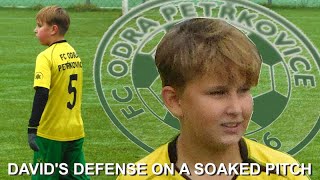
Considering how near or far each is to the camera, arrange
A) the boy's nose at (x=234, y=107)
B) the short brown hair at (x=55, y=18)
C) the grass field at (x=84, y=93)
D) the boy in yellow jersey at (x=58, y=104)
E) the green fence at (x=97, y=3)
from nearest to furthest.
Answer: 1. the boy's nose at (x=234, y=107)
2. the boy in yellow jersey at (x=58, y=104)
3. the short brown hair at (x=55, y=18)
4. the grass field at (x=84, y=93)
5. the green fence at (x=97, y=3)

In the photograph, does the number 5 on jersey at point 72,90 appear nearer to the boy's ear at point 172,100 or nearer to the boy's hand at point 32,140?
the boy's hand at point 32,140

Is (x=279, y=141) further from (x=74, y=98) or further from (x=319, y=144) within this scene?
(x=74, y=98)

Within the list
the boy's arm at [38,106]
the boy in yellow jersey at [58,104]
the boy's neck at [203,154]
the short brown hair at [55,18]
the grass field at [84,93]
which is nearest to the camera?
the boy's neck at [203,154]

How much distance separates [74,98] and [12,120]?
11.7ft

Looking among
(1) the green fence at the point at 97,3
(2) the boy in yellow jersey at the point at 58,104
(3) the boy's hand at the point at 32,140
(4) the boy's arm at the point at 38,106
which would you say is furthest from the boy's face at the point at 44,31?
(1) the green fence at the point at 97,3

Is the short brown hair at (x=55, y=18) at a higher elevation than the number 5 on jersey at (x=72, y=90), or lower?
higher

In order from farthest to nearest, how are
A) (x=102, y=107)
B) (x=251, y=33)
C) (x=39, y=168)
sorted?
(x=102, y=107) < (x=251, y=33) < (x=39, y=168)

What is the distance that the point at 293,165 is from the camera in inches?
90.7

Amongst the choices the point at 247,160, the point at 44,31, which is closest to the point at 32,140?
the point at 44,31

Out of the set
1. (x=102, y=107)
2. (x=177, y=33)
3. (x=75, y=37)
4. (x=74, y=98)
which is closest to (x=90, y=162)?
(x=74, y=98)

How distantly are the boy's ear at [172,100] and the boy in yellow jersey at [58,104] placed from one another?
340cm

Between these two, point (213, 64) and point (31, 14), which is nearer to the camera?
point (213, 64)

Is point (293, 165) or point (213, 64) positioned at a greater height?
point (213, 64)

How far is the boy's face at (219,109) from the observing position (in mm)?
2211
